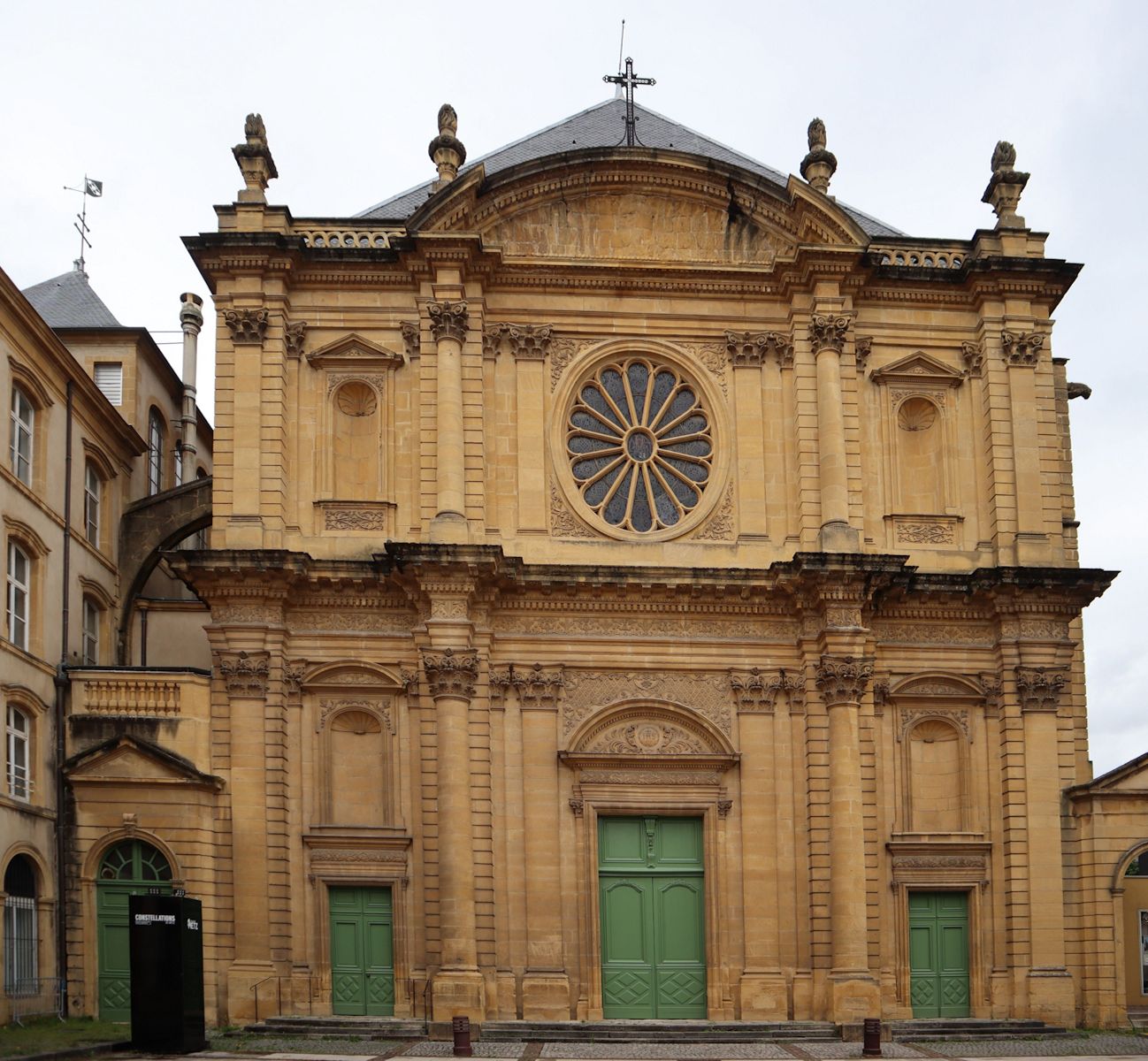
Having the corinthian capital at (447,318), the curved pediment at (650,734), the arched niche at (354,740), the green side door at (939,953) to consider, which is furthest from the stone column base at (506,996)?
the corinthian capital at (447,318)

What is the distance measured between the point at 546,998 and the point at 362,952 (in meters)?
3.01

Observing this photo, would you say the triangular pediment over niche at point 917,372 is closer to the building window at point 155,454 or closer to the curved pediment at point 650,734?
the curved pediment at point 650,734

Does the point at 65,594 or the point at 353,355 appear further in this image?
the point at 353,355

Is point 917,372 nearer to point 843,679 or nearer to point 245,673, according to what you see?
point 843,679

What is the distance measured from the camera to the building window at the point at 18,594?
2545cm

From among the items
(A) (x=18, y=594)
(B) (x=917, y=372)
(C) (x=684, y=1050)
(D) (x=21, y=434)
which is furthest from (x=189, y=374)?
(C) (x=684, y=1050)

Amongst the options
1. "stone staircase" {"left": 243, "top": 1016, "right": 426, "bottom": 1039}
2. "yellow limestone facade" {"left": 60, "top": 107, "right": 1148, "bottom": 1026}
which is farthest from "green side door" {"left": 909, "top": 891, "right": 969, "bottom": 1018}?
"stone staircase" {"left": 243, "top": 1016, "right": 426, "bottom": 1039}

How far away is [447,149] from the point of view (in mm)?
28969

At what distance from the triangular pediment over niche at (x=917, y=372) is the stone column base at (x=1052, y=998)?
10.1 m

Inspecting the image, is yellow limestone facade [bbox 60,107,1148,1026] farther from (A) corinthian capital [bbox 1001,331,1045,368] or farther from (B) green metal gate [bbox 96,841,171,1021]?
(B) green metal gate [bbox 96,841,171,1021]

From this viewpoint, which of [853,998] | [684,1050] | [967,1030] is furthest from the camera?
[967,1030]

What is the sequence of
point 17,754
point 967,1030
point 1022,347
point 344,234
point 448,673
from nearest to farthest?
point 17,754, point 967,1030, point 448,673, point 344,234, point 1022,347

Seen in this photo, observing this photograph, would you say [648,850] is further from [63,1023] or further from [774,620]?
[63,1023]

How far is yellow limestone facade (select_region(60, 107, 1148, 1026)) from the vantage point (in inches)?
1030
